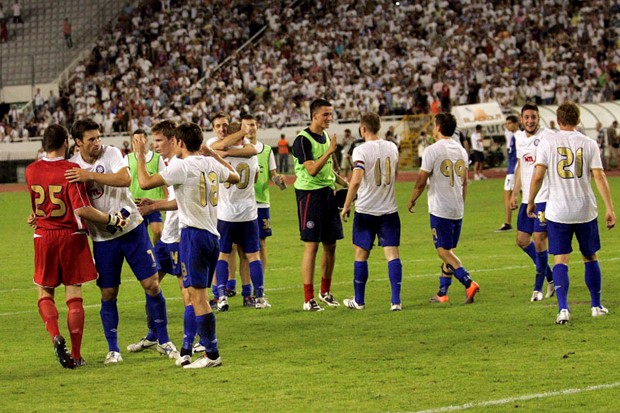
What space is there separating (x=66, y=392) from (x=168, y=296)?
18.9 feet

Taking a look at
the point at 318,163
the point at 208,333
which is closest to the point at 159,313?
the point at 208,333

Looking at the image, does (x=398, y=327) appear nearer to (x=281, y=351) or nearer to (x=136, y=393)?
(x=281, y=351)

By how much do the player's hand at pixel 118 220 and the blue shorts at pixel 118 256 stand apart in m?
0.17

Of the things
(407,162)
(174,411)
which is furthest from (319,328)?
(407,162)

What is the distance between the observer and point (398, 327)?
11.8 meters

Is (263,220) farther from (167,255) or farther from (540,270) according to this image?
(540,270)

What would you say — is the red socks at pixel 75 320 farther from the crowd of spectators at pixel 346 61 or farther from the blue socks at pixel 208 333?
the crowd of spectators at pixel 346 61

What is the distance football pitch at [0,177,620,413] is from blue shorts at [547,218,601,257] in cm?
73

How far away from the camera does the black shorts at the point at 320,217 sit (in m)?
13.2

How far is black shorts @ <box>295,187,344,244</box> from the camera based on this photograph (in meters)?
13.2

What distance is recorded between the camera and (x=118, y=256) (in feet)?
33.3

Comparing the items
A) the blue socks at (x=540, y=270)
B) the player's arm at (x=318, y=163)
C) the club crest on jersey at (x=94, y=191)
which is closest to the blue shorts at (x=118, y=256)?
the club crest on jersey at (x=94, y=191)

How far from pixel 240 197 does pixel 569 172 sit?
394cm

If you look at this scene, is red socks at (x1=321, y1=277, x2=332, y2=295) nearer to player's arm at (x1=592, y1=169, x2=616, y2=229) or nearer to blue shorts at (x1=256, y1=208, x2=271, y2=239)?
blue shorts at (x1=256, y1=208, x2=271, y2=239)
